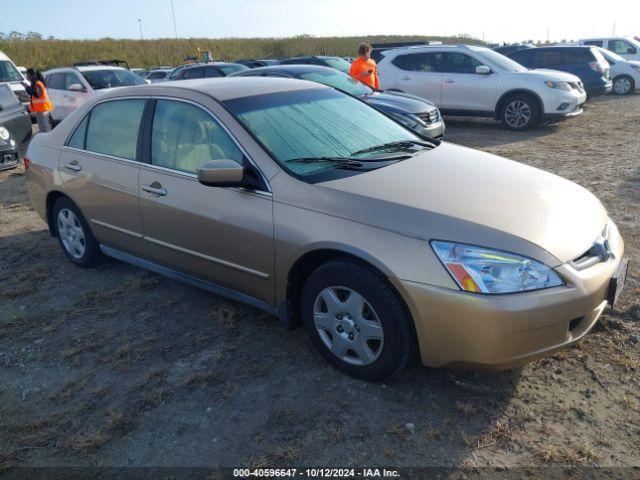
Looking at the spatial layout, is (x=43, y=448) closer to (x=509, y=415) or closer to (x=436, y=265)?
(x=436, y=265)

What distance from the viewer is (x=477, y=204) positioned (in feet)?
9.54

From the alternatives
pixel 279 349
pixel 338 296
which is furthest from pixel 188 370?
pixel 338 296

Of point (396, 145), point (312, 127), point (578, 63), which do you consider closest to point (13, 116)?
point (312, 127)

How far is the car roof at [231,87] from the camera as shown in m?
3.73

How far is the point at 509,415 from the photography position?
279 cm

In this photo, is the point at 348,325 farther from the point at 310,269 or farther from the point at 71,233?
the point at 71,233

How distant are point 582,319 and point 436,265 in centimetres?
82

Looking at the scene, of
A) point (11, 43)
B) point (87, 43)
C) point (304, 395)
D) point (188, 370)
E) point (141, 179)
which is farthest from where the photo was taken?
point (87, 43)

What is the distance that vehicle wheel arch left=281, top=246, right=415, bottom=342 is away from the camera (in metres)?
2.78

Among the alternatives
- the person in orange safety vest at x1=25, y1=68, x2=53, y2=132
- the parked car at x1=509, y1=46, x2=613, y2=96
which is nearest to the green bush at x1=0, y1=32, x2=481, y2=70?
the person in orange safety vest at x1=25, y1=68, x2=53, y2=132

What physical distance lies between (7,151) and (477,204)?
840cm

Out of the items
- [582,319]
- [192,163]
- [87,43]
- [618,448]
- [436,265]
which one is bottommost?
[618,448]

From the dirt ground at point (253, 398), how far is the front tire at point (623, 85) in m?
15.3

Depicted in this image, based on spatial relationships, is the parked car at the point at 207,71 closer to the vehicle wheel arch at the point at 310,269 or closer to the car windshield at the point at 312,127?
the car windshield at the point at 312,127
